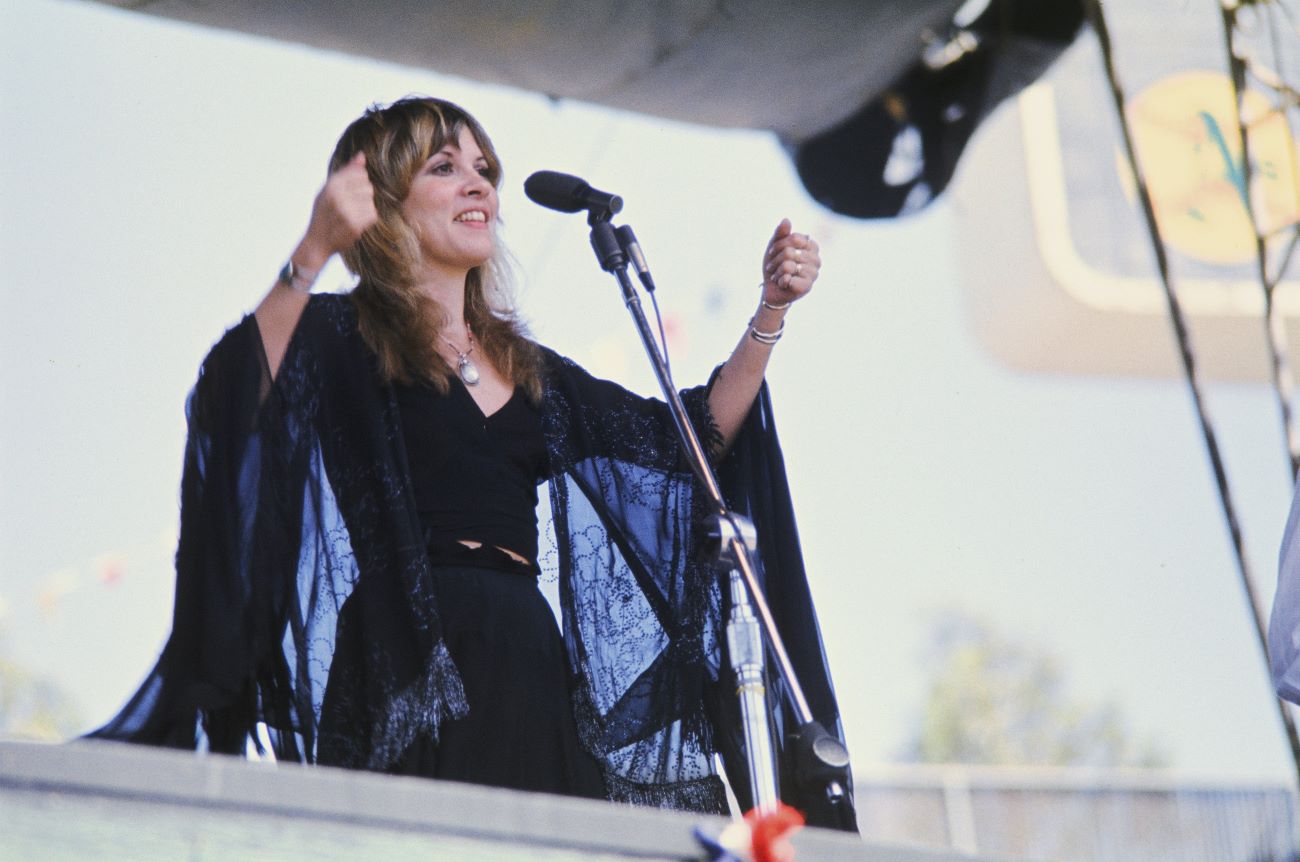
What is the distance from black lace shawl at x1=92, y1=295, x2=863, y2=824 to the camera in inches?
69.7

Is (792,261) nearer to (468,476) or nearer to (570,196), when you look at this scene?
(570,196)

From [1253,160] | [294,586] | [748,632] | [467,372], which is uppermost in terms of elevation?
[1253,160]

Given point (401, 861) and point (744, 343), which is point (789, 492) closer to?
point (744, 343)

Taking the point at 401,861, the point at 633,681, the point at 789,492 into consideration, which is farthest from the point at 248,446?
the point at 401,861

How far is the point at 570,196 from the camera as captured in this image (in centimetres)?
194

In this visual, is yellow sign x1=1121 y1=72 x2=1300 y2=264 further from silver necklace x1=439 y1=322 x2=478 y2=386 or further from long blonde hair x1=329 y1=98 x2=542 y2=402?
silver necklace x1=439 y1=322 x2=478 y2=386

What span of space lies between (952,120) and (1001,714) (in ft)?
47.8

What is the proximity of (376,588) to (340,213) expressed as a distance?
46 cm

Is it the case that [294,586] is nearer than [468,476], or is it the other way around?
[294,586]

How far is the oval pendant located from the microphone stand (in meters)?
0.27

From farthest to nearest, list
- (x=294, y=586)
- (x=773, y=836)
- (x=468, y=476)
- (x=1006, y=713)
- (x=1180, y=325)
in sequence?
(x=1006, y=713)
(x=1180, y=325)
(x=468, y=476)
(x=294, y=586)
(x=773, y=836)

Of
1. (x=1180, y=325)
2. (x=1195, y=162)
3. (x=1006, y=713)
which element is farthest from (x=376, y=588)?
(x=1006, y=713)

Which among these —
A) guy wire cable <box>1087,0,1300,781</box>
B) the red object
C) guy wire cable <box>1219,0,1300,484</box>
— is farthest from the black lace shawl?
guy wire cable <box>1219,0,1300,484</box>

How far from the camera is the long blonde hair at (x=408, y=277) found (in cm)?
202
